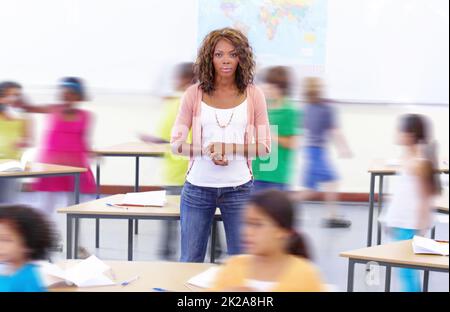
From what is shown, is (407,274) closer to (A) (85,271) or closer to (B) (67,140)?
(A) (85,271)

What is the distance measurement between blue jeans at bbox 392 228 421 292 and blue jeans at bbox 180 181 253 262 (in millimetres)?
636

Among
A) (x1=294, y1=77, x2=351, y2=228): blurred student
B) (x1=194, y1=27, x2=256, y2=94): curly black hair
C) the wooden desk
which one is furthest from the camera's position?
(x1=294, y1=77, x2=351, y2=228): blurred student

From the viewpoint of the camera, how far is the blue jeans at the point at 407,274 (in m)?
2.20

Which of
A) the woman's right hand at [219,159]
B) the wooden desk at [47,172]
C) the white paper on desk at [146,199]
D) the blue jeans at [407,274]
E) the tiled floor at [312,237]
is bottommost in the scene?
the tiled floor at [312,237]

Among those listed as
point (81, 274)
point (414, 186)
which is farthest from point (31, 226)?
point (414, 186)

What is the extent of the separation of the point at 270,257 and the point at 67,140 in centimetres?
241

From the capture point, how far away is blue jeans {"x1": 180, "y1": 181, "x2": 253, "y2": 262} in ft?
6.27

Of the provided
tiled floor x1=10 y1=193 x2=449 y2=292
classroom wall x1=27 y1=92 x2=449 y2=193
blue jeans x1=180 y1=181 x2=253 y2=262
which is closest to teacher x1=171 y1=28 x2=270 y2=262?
blue jeans x1=180 y1=181 x2=253 y2=262

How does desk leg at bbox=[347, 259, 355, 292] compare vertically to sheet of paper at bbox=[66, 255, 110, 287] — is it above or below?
below

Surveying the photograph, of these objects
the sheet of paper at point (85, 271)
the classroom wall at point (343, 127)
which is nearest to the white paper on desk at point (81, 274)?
the sheet of paper at point (85, 271)

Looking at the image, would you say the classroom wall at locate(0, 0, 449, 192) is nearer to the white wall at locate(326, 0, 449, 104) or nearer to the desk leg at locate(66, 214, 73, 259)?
the white wall at locate(326, 0, 449, 104)

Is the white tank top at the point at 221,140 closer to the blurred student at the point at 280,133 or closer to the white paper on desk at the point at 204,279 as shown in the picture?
the white paper on desk at the point at 204,279

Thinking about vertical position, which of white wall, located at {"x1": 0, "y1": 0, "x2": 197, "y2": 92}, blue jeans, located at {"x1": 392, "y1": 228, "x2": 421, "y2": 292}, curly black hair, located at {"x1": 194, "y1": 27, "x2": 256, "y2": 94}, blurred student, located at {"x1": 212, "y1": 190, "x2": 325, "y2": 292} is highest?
white wall, located at {"x1": 0, "y1": 0, "x2": 197, "y2": 92}

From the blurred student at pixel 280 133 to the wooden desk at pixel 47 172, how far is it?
3.56 feet
